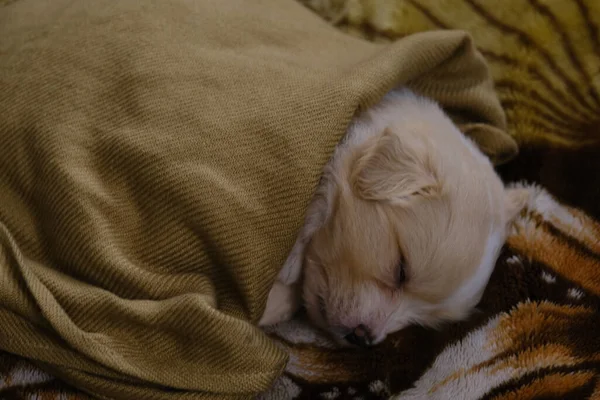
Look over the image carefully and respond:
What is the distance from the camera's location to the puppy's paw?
1566 millimetres

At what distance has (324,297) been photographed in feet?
4.99

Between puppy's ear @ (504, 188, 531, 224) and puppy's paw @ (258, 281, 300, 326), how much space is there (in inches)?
22.2

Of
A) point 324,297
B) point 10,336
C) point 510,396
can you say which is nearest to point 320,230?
point 324,297

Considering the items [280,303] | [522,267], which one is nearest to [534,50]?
[522,267]

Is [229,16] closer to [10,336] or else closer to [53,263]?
[53,263]

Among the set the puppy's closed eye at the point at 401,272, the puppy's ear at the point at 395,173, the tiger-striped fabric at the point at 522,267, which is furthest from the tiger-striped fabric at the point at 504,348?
the puppy's ear at the point at 395,173

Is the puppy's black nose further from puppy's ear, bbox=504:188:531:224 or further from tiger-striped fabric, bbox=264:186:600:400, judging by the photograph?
puppy's ear, bbox=504:188:531:224

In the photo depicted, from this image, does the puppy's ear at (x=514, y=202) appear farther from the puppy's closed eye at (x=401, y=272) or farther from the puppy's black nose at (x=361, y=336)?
the puppy's black nose at (x=361, y=336)

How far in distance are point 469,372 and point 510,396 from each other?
107 millimetres

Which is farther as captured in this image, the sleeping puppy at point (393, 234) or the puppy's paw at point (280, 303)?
the puppy's paw at point (280, 303)

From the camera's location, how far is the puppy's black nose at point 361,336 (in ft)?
4.96

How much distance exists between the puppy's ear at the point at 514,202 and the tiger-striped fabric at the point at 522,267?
43mm

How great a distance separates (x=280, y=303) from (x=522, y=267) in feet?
1.96

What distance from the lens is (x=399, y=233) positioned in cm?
146
